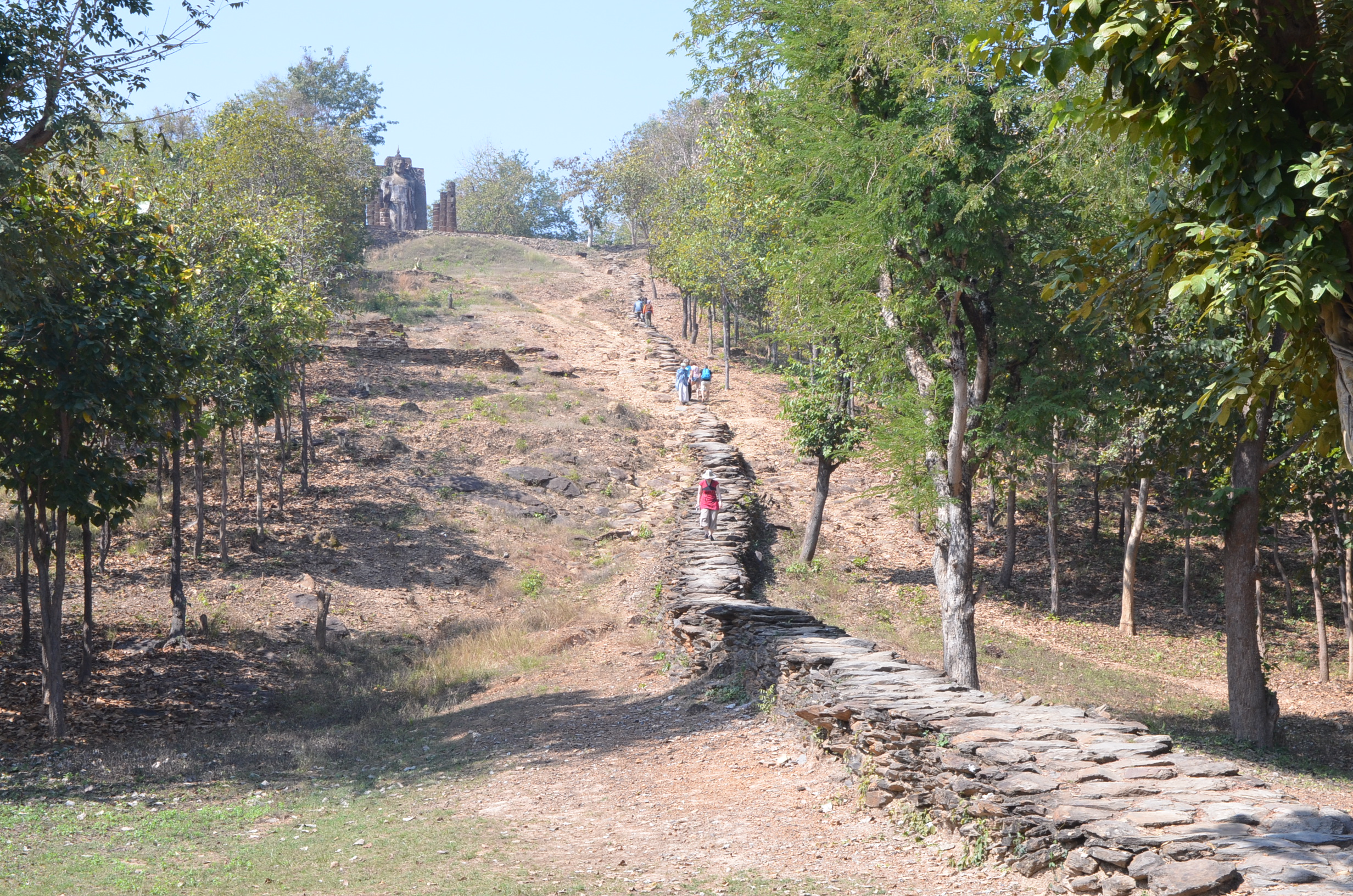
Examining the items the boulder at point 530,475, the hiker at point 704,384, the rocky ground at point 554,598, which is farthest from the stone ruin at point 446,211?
the boulder at point 530,475

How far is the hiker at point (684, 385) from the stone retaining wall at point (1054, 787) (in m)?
23.0

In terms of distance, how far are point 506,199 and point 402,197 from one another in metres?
8.71

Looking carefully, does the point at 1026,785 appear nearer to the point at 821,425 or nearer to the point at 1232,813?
the point at 1232,813

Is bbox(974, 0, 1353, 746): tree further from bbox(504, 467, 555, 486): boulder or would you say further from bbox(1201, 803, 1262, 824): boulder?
bbox(504, 467, 555, 486): boulder

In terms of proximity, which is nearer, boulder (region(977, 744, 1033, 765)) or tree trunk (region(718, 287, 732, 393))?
boulder (region(977, 744, 1033, 765))

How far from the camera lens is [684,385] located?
33.9 meters

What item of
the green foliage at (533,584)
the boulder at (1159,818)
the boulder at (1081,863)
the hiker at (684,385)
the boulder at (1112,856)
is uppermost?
the hiker at (684,385)

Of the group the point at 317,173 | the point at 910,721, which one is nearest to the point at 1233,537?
the point at 910,721

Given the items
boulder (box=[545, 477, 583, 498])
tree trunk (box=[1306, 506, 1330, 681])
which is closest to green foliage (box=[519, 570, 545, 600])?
boulder (box=[545, 477, 583, 498])

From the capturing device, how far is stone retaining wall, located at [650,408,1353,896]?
5059 millimetres

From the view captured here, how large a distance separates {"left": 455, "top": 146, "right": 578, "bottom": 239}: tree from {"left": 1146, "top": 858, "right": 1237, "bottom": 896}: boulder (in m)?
81.8

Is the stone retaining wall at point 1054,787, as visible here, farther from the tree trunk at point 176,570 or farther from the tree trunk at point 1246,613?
the tree trunk at point 176,570

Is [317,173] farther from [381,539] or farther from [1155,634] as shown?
[1155,634]

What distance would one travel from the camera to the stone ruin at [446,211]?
75.8 metres
